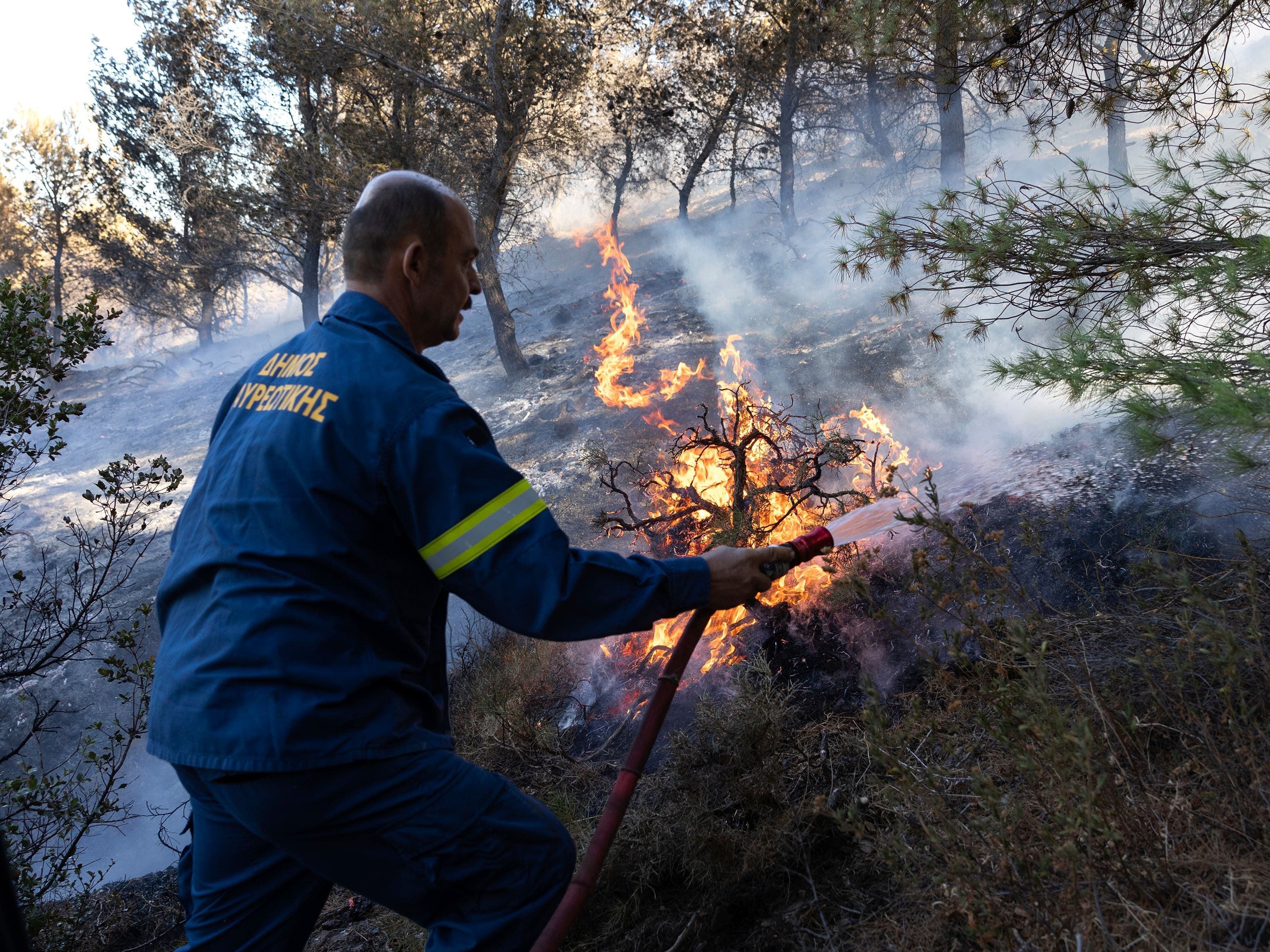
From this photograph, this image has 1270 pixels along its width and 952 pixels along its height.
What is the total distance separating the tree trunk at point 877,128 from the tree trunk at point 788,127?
131 cm

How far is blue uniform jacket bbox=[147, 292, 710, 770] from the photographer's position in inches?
66.6

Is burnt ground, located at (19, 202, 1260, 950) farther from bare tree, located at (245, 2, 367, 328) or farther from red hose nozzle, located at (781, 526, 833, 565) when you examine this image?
bare tree, located at (245, 2, 367, 328)

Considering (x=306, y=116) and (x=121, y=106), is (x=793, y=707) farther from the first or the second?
(x=121, y=106)

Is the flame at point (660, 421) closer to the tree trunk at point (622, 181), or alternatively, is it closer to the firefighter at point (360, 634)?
the firefighter at point (360, 634)

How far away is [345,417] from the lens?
5.89 feet

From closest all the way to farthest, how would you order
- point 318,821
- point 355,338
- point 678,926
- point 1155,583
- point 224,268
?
point 318,821 → point 355,338 → point 678,926 → point 1155,583 → point 224,268

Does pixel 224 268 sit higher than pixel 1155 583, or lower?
higher

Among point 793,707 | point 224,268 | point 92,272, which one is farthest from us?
point 92,272

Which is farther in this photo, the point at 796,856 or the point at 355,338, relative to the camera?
the point at 796,856

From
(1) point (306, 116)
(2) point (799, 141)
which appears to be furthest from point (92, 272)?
(2) point (799, 141)

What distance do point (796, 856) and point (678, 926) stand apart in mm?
467

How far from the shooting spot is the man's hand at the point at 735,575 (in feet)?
6.54

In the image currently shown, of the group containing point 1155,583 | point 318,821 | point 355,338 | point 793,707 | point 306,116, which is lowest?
point 793,707

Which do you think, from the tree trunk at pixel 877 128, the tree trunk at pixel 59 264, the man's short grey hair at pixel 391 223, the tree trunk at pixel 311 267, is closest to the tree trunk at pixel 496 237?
the tree trunk at pixel 311 267
